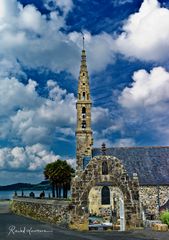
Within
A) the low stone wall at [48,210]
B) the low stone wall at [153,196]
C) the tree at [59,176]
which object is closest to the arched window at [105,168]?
the low stone wall at [48,210]

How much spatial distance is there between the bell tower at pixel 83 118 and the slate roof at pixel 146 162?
1458 millimetres

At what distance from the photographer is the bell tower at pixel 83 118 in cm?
4681

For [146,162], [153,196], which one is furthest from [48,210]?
[146,162]

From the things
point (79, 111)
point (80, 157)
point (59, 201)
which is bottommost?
point (59, 201)

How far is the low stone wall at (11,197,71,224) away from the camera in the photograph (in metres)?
27.5

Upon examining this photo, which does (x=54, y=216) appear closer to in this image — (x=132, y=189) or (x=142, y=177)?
(x=132, y=189)

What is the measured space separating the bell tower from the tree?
34.1 ft

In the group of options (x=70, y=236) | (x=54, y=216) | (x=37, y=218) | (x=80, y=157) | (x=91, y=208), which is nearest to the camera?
(x=70, y=236)

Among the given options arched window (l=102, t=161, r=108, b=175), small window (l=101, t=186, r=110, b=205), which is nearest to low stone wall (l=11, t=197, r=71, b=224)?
arched window (l=102, t=161, r=108, b=175)

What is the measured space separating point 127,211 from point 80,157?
2185 centimetres

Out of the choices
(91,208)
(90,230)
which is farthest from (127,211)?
(91,208)

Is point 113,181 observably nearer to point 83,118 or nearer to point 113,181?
point 113,181

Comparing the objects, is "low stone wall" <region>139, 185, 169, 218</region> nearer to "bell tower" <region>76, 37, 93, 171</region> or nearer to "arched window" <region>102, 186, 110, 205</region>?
"arched window" <region>102, 186, 110, 205</region>

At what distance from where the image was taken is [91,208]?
4100 centimetres
